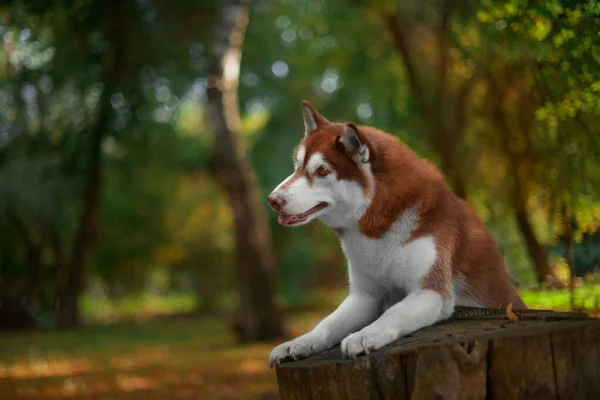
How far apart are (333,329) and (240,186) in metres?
9.75

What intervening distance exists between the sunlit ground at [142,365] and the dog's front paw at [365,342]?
2.64 metres


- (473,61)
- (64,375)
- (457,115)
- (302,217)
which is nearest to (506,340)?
(302,217)

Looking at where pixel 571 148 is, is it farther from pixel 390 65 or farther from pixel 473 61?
pixel 390 65

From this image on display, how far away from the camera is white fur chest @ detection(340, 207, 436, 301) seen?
380 cm

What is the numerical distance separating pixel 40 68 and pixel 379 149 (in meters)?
16.4

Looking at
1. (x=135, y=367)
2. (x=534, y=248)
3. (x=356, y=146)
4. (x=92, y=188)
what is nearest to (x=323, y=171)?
(x=356, y=146)

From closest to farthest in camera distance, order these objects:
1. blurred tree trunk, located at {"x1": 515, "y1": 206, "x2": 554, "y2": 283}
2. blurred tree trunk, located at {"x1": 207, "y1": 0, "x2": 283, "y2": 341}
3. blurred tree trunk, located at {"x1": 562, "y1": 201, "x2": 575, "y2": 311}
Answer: blurred tree trunk, located at {"x1": 562, "y1": 201, "x2": 575, "y2": 311} → blurred tree trunk, located at {"x1": 515, "y1": 206, "x2": 554, "y2": 283} → blurred tree trunk, located at {"x1": 207, "y1": 0, "x2": 283, "y2": 341}

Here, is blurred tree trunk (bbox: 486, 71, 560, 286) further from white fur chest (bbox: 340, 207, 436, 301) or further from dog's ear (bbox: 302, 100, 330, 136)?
dog's ear (bbox: 302, 100, 330, 136)

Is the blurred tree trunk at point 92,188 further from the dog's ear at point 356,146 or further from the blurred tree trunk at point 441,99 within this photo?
the dog's ear at point 356,146

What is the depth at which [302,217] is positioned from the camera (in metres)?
3.77

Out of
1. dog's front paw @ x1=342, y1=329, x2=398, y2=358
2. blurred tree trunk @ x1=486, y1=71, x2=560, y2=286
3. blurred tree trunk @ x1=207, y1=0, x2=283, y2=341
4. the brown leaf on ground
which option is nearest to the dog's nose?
dog's front paw @ x1=342, y1=329, x2=398, y2=358

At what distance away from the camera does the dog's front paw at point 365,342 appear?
3457mm

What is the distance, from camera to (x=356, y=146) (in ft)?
12.5

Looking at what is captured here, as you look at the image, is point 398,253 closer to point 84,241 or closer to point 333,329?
point 333,329
